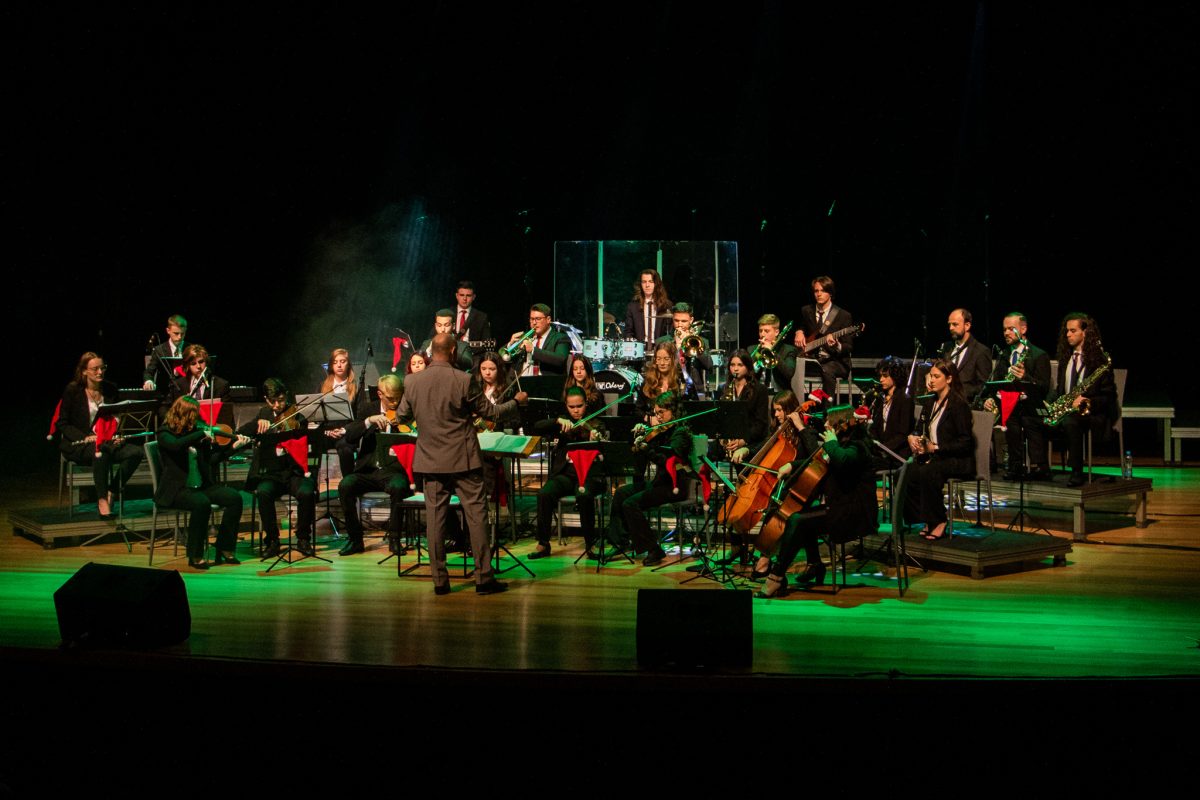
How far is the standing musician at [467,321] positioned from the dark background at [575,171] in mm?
2956

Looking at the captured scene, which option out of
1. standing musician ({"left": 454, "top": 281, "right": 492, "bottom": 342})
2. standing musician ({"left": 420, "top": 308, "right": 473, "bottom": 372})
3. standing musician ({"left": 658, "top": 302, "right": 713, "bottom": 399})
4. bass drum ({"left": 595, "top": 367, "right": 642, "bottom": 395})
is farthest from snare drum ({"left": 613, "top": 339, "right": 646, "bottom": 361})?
standing musician ({"left": 420, "top": 308, "right": 473, "bottom": 372})

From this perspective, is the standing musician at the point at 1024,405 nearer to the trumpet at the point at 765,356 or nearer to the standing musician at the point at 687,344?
the trumpet at the point at 765,356

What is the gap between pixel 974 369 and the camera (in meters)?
9.05

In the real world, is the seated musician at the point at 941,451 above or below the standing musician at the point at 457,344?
below

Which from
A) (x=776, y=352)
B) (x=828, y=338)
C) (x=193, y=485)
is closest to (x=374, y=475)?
(x=193, y=485)

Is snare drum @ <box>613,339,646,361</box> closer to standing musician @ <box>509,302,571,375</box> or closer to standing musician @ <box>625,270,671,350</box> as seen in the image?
standing musician @ <box>625,270,671,350</box>

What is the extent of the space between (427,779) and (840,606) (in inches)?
120

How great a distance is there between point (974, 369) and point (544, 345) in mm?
3864

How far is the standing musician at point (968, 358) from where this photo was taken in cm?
902

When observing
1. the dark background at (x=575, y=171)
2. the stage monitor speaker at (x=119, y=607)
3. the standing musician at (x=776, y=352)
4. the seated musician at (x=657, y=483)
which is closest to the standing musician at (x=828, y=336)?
the standing musician at (x=776, y=352)

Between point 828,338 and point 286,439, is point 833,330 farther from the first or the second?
point 286,439

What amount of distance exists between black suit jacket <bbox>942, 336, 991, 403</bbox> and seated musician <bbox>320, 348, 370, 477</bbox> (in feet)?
16.5

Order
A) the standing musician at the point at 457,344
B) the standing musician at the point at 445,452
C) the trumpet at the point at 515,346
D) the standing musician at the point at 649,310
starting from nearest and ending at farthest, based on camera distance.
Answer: the standing musician at the point at 445,452, the standing musician at the point at 457,344, the trumpet at the point at 515,346, the standing musician at the point at 649,310

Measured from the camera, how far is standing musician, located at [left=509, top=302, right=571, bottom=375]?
10.0 m
